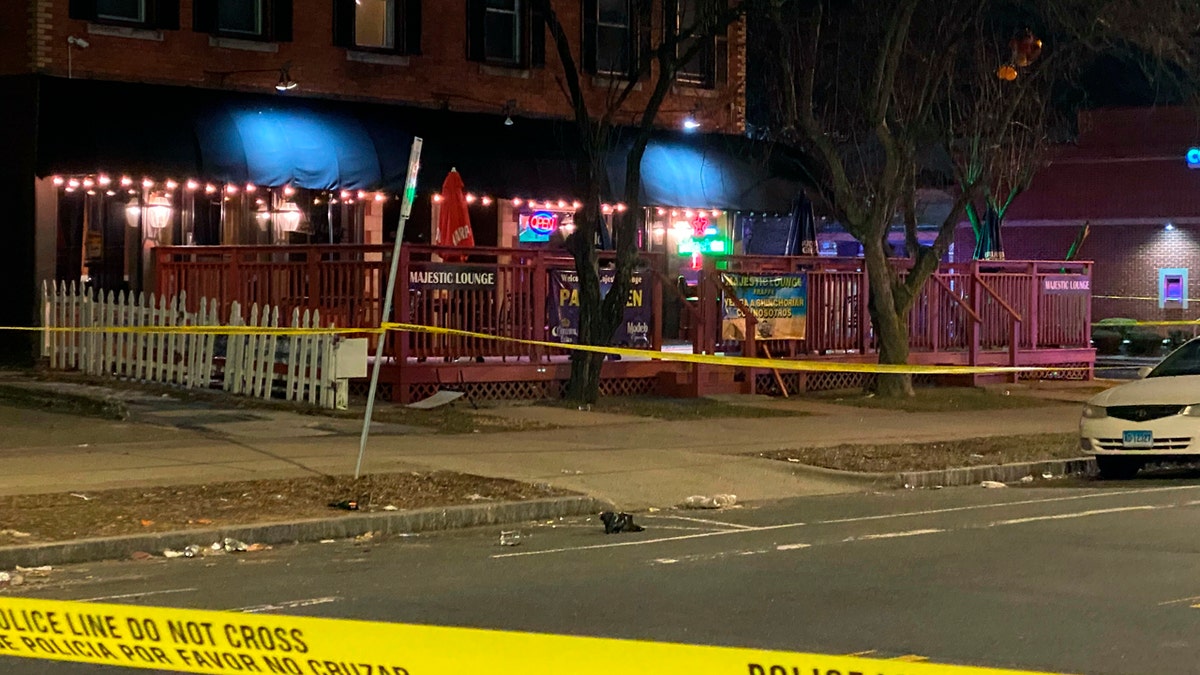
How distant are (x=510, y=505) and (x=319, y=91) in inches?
508

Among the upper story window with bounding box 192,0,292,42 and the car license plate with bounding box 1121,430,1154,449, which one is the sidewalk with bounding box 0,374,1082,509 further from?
the upper story window with bounding box 192,0,292,42

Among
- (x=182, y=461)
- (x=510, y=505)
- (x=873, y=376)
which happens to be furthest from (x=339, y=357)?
(x=873, y=376)

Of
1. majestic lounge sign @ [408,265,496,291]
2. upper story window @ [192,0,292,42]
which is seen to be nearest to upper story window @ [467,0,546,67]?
upper story window @ [192,0,292,42]

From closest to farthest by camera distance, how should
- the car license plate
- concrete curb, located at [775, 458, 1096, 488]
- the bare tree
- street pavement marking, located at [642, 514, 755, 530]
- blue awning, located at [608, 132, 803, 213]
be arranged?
street pavement marking, located at [642, 514, 755, 530] → the car license plate → concrete curb, located at [775, 458, 1096, 488] → the bare tree → blue awning, located at [608, 132, 803, 213]

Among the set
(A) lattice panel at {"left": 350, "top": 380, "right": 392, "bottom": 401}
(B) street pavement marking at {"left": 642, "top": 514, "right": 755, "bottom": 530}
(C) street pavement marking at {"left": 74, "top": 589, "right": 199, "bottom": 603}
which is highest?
(A) lattice panel at {"left": 350, "top": 380, "right": 392, "bottom": 401}

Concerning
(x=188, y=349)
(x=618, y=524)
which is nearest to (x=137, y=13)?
(x=188, y=349)

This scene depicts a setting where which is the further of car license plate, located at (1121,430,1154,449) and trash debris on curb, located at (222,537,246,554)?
car license plate, located at (1121,430,1154,449)

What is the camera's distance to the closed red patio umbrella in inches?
846

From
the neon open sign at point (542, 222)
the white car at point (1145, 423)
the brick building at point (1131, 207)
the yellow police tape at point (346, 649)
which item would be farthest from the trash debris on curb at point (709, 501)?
the brick building at point (1131, 207)

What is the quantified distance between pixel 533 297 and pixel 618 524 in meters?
8.96

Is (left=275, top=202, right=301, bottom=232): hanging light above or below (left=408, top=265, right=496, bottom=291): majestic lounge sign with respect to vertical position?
above

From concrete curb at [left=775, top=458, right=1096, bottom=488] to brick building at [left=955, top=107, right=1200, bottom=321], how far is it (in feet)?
83.1

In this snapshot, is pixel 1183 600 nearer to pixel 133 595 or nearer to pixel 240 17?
pixel 133 595

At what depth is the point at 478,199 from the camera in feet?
79.4
